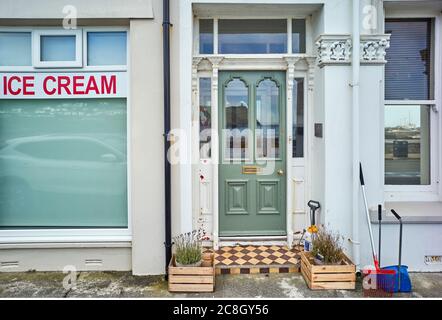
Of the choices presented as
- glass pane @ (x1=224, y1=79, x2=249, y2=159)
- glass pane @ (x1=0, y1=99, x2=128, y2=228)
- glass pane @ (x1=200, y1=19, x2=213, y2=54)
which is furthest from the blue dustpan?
glass pane @ (x1=200, y1=19, x2=213, y2=54)

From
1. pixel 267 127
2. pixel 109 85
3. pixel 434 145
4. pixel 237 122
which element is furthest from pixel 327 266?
pixel 109 85

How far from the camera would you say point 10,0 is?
4512mm

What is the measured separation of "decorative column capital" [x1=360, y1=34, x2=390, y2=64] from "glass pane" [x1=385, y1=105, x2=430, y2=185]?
1.07 meters

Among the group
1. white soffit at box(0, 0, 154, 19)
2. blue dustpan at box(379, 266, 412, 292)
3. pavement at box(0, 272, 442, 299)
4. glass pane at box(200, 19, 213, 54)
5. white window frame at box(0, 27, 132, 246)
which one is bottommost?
pavement at box(0, 272, 442, 299)

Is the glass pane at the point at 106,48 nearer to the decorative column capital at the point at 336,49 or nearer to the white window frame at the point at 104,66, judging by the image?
the white window frame at the point at 104,66

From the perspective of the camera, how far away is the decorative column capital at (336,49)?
465cm

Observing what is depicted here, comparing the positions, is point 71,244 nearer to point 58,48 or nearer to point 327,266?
point 58,48

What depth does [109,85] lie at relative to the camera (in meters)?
4.81

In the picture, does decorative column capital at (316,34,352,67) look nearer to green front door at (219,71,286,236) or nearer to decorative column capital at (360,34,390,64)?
decorative column capital at (360,34,390,64)

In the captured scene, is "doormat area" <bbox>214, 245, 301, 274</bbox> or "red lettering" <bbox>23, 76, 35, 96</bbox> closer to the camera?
"doormat area" <bbox>214, 245, 301, 274</bbox>

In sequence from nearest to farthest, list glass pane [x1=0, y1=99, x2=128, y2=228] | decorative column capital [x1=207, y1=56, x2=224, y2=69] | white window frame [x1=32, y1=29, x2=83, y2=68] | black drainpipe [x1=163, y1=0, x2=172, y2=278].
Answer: black drainpipe [x1=163, y1=0, x2=172, y2=278] → white window frame [x1=32, y1=29, x2=83, y2=68] → glass pane [x1=0, y1=99, x2=128, y2=228] → decorative column capital [x1=207, y1=56, x2=224, y2=69]

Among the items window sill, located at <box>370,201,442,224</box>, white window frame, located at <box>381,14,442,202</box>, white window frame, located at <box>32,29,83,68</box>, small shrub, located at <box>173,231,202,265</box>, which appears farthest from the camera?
white window frame, located at <box>381,14,442,202</box>

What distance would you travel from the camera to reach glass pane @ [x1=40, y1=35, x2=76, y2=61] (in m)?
4.79

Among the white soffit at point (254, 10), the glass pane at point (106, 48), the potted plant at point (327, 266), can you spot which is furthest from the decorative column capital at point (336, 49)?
the glass pane at point (106, 48)
